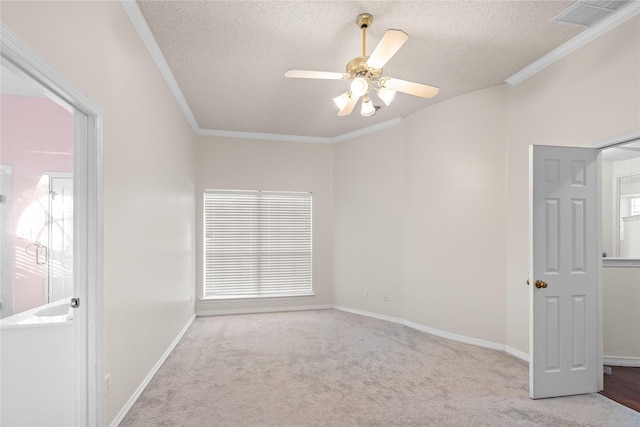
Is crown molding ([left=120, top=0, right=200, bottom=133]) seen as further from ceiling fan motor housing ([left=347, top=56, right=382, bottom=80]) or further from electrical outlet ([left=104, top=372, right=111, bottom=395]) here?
electrical outlet ([left=104, top=372, right=111, bottom=395])

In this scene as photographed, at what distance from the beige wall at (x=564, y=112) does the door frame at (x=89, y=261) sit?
3.71 m

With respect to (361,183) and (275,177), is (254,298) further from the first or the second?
(361,183)

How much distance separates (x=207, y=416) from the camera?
2426 millimetres

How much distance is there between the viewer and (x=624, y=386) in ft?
9.55

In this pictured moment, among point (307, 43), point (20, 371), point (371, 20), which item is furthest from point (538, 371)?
point (20, 371)

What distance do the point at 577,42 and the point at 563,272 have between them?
6.54ft

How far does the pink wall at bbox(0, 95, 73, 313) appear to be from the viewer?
315cm

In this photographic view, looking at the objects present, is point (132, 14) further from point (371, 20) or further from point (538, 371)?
point (538, 371)

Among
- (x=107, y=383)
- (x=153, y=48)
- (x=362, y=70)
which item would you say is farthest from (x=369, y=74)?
(x=107, y=383)

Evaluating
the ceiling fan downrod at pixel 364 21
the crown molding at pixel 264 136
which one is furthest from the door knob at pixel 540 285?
the crown molding at pixel 264 136

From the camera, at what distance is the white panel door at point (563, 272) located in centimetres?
270

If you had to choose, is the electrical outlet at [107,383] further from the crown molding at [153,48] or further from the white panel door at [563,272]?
the white panel door at [563,272]

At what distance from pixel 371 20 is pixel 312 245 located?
389cm

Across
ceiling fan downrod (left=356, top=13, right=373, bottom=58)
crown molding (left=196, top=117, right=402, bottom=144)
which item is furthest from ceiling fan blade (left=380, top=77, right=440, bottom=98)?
crown molding (left=196, top=117, right=402, bottom=144)
